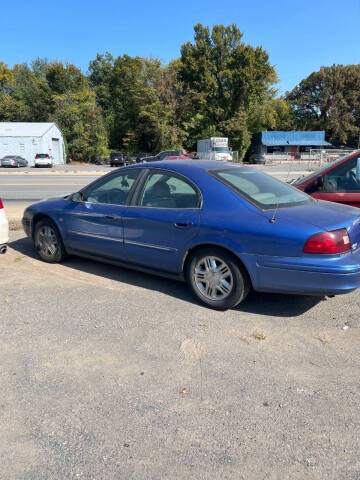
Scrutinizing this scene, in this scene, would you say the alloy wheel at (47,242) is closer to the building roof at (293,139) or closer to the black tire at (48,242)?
the black tire at (48,242)

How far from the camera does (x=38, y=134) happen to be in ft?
157

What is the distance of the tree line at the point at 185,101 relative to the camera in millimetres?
54094

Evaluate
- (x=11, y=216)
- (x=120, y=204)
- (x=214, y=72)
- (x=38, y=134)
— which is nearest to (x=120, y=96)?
(x=214, y=72)

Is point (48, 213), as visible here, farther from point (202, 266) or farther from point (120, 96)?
point (120, 96)

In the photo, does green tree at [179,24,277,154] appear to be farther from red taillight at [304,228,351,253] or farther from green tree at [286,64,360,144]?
red taillight at [304,228,351,253]

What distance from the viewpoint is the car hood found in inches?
146

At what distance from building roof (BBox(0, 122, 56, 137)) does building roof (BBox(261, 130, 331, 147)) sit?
105ft

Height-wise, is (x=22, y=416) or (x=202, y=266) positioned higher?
(x=202, y=266)

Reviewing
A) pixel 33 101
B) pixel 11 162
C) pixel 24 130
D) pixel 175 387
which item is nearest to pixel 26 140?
pixel 24 130

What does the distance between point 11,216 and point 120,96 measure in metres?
61.0

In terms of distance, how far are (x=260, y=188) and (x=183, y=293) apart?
1501 mm

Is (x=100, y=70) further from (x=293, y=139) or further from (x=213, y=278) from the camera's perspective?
(x=213, y=278)

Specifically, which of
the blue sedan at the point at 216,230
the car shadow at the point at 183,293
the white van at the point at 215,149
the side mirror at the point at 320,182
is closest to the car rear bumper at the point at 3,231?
the car shadow at the point at 183,293

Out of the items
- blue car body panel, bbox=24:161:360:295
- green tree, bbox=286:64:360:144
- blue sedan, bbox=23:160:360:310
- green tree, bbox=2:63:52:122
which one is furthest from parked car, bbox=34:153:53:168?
green tree, bbox=286:64:360:144
